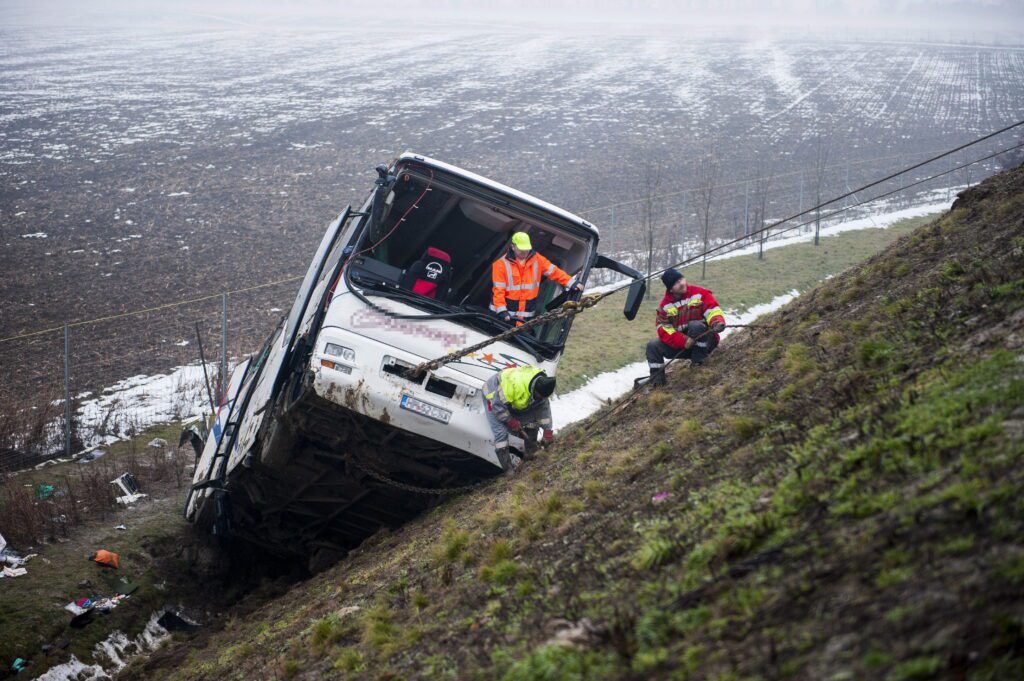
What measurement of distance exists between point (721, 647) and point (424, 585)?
9.69 ft

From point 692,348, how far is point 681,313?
0.39 meters

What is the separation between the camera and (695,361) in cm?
890

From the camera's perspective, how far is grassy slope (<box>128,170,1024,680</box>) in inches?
124

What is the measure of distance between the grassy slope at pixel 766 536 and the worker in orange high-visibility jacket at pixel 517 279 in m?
1.64

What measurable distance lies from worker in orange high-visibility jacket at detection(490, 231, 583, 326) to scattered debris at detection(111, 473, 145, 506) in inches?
236

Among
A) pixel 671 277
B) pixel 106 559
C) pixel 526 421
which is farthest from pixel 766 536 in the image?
pixel 106 559

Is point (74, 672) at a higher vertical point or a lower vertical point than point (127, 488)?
higher

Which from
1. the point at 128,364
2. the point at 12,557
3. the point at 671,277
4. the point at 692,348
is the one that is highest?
the point at 671,277

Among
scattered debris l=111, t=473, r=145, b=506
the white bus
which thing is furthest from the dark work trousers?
scattered debris l=111, t=473, r=145, b=506

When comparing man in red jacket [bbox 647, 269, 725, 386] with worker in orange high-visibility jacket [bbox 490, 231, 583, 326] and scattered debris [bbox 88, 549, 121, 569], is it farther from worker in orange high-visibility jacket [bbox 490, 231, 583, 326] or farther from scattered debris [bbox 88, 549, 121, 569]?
scattered debris [bbox 88, 549, 121, 569]

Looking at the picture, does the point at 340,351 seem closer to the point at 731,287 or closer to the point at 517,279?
the point at 517,279

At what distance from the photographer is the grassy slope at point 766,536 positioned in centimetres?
314

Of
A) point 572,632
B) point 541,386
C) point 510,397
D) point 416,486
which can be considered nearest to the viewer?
point 572,632

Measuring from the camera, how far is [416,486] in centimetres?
833
